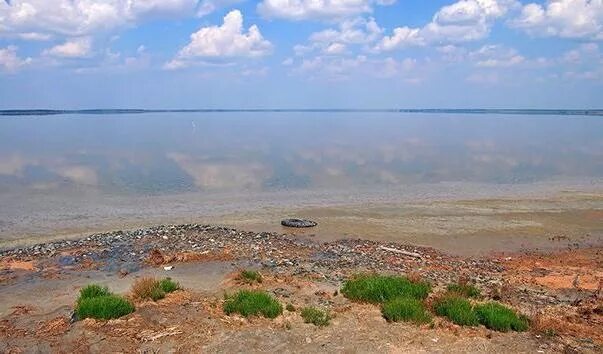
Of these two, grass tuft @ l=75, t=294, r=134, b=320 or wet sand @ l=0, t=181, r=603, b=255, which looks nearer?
grass tuft @ l=75, t=294, r=134, b=320

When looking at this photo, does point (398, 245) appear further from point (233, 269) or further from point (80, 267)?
point (80, 267)

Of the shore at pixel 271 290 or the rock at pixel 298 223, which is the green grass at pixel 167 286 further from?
the rock at pixel 298 223

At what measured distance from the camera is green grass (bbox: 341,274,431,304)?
11.8 m

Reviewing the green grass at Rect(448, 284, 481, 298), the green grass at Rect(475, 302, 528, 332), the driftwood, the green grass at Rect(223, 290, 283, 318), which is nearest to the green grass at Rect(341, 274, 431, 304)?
the green grass at Rect(448, 284, 481, 298)

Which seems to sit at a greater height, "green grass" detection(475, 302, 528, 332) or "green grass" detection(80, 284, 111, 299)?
"green grass" detection(475, 302, 528, 332)

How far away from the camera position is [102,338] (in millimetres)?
9922

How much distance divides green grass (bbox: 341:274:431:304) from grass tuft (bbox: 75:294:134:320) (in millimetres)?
4723

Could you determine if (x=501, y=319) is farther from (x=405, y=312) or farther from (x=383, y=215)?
(x=383, y=215)

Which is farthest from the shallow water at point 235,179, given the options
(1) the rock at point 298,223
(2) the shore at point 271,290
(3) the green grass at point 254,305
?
(3) the green grass at point 254,305

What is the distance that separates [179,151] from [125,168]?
16.8 meters

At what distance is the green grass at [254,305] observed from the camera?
1095cm

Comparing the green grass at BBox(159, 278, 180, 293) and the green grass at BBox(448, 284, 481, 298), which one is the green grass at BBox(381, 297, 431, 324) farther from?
the green grass at BBox(159, 278, 180, 293)

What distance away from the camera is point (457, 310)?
34.9 feet

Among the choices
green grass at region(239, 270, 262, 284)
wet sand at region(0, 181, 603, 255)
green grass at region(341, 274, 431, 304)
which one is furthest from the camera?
wet sand at region(0, 181, 603, 255)
